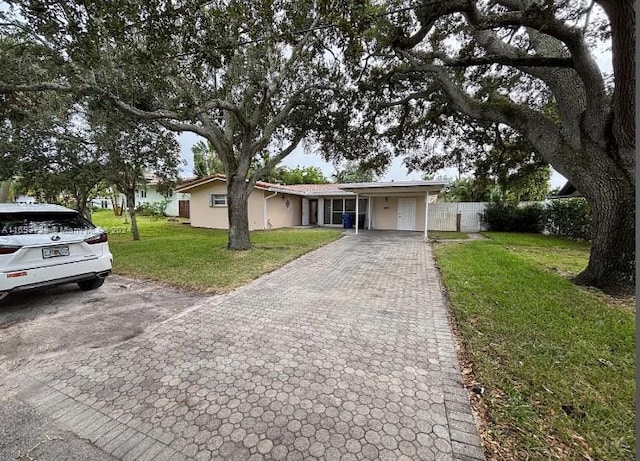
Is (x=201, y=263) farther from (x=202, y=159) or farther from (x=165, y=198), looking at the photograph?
(x=202, y=159)

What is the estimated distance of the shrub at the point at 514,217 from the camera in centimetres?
1558

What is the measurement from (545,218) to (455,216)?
14.6 feet

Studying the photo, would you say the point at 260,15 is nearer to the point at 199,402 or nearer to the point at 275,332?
the point at 275,332

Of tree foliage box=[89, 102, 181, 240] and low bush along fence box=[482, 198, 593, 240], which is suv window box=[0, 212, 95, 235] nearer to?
tree foliage box=[89, 102, 181, 240]

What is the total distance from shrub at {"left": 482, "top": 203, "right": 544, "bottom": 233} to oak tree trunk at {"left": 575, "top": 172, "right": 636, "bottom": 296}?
483 inches

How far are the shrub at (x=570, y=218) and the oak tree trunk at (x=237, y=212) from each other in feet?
46.5

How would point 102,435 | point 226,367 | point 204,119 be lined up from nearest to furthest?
1. point 102,435
2. point 226,367
3. point 204,119

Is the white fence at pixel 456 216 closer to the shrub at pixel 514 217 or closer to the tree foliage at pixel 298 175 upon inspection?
the shrub at pixel 514 217

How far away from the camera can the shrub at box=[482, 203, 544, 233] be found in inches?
613

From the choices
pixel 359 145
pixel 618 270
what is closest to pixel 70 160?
pixel 359 145

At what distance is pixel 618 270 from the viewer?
4.98m

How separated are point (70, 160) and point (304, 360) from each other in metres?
11.8

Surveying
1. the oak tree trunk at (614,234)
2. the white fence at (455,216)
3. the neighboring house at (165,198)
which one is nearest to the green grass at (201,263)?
the oak tree trunk at (614,234)

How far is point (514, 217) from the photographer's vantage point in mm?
15969
